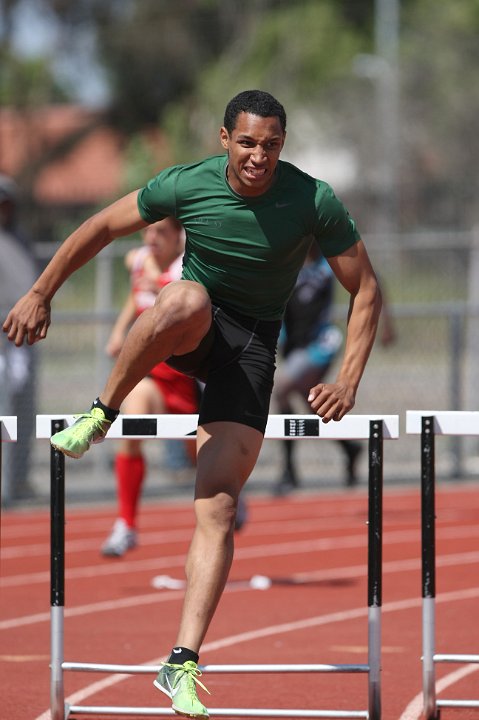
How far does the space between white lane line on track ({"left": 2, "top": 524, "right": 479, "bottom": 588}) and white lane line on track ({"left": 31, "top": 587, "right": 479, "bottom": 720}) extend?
187cm

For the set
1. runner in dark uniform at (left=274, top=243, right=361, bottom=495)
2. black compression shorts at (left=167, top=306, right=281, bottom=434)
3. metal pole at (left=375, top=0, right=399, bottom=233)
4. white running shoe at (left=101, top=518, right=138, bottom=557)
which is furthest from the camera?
metal pole at (left=375, top=0, right=399, bottom=233)

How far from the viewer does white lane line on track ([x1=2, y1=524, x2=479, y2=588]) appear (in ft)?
30.0

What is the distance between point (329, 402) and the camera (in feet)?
15.8

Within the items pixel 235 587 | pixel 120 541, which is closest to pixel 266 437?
pixel 120 541

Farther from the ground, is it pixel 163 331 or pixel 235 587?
pixel 163 331

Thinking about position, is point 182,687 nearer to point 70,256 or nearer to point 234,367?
point 234,367

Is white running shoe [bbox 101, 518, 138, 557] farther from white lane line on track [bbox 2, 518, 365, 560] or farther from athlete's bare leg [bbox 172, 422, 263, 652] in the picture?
athlete's bare leg [bbox 172, 422, 263, 652]

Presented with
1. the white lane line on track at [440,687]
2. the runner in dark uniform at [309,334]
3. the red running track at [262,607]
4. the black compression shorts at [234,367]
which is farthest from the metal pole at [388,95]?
the black compression shorts at [234,367]

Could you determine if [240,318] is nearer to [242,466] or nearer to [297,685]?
[242,466]

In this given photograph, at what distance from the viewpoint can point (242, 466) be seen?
5.07m

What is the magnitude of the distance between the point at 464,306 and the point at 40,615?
660 cm

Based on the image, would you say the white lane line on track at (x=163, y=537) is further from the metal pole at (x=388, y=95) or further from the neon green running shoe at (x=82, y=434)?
the metal pole at (x=388, y=95)

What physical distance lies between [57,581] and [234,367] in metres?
0.95

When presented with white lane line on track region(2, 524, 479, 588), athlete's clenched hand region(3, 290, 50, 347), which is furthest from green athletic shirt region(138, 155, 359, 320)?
white lane line on track region(2, 524, 479, 588)
